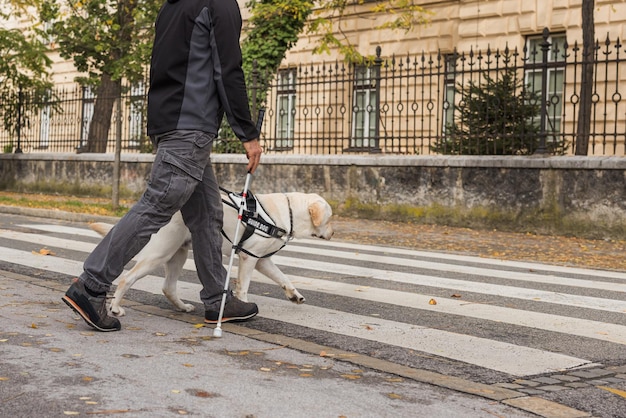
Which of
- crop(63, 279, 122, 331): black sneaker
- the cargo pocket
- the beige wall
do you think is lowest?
crop(63, 279, 122, 331): black sneaker

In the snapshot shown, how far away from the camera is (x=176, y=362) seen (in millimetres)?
4918

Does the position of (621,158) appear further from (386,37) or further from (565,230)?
(386,37)

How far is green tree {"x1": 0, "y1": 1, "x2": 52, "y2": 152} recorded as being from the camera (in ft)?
74.4

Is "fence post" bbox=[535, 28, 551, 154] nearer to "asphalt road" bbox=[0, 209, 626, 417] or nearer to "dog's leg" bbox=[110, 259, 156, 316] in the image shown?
"asphalt road" bbox=[0, 209, 626, 417]

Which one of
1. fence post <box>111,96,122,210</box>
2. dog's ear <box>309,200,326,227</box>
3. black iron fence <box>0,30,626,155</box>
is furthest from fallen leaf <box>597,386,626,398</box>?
fence post <box>111,96,122,210</box>

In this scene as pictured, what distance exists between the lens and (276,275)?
266 inches

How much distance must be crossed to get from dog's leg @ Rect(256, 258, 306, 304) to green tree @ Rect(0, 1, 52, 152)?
1712 cm

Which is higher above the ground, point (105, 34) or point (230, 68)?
point (105, 34)

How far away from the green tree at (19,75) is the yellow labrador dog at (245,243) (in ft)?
56.2

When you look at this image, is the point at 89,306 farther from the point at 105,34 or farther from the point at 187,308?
the point at 105,34

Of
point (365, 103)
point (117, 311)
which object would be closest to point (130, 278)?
point (117, 311)

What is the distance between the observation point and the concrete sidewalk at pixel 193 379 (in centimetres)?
409

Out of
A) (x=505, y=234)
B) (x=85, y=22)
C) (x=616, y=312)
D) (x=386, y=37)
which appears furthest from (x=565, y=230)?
(x=386, y=37)

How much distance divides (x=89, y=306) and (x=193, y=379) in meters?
1.31
